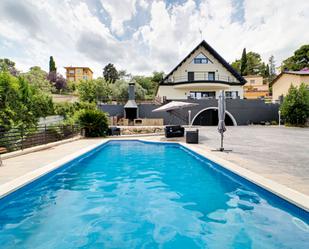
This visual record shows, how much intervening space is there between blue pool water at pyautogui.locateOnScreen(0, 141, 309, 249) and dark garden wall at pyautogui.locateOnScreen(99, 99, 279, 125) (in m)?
18.3

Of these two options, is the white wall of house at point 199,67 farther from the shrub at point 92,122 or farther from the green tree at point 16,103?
the green tree at point 16,103

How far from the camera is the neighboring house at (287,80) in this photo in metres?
29.1

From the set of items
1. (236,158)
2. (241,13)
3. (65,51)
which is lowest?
(236,158)

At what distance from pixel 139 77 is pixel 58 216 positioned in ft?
163

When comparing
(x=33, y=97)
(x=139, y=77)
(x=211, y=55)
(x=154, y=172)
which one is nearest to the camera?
(x=154, y=172)

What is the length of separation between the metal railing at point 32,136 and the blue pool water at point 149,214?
3481 mm

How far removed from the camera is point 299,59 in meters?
43.4

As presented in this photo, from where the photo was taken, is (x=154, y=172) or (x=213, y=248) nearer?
(x=213, y=248)

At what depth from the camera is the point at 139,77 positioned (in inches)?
2047

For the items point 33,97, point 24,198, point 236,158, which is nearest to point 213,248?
point 24,198

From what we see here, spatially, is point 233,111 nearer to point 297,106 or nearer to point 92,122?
point 297,106

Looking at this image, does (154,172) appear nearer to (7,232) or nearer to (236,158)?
(236,158)

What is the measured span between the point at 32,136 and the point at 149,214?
8712 millimetres

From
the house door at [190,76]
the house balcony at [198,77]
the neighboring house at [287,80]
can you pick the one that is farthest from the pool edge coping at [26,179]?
the neighboring house at [287,80]
